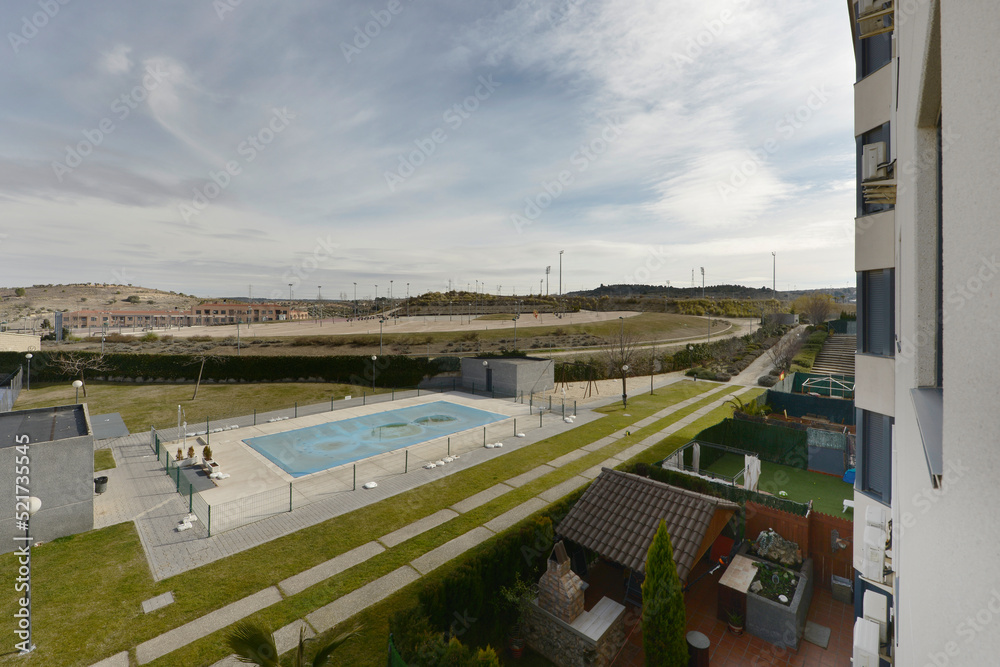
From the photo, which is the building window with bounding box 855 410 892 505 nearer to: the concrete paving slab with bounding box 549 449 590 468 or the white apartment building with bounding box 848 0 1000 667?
the white apartment building with bounding box 848 0 1000 667

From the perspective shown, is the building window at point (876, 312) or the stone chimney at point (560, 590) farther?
the stone chimney at point (560, 590)

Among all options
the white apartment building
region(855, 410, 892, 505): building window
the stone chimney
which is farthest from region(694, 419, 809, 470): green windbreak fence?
the white apartment building

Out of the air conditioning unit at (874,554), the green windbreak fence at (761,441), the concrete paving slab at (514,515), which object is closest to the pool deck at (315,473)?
the concrete paving slab at (514,515)

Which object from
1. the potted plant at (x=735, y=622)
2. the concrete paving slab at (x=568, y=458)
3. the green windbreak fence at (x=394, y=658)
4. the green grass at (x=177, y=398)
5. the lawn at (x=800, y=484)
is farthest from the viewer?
the green grass at (x=177, y=398)

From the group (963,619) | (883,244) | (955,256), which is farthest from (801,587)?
(955,256)

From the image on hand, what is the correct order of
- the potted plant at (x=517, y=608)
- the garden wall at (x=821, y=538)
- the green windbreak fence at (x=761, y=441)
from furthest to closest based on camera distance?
1. the green windbreak fence at (x=761, y=441)
2. the garden wall at (x=821, y=538)
3. the potted plant at (x=517, y=608)

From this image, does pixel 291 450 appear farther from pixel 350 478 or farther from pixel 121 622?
pixel 121 622

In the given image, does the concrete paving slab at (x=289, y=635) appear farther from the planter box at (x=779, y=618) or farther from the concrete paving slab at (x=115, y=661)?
the planter box at (x=779, y=618)

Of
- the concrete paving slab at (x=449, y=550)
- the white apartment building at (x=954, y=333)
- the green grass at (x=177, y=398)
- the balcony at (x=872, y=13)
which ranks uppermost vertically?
the balcony at (x=872, y=13)
